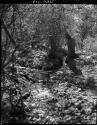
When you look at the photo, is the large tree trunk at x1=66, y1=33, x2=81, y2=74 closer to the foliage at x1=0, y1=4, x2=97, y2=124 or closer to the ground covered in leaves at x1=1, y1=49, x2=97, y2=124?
the ground covered in leaves at x1=1, y1=49, x2=97, y2=124

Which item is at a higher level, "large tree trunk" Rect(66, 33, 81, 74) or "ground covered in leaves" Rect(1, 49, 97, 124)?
"large tree trunk" Rect(66, 33, 81, 74)

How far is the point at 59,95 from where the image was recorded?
6.98 meters

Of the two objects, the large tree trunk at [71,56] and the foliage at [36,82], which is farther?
the large tree trunk at [71,56]

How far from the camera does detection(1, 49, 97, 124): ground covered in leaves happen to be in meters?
5.43

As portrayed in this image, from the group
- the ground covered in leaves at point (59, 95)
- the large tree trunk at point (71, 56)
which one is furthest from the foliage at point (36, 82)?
the large tree trunk at point (71, 56)

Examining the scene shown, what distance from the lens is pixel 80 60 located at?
11.9 meters

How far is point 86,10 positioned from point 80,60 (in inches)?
121

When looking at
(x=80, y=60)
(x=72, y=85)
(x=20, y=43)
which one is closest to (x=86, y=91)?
(x=72, y=85)

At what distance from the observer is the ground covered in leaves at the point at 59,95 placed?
17.8 feet

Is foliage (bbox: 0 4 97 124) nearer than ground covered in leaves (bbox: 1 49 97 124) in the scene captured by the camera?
Yes

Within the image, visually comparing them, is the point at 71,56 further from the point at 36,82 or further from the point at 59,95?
the point at 59,95


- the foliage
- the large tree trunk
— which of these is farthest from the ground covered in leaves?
the large tree trunk

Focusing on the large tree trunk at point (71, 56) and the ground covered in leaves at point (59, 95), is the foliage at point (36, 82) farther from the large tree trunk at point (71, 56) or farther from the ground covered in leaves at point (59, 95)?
the large tree trunk at point (71, 56)

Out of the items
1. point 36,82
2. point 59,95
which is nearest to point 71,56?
point 36,82
